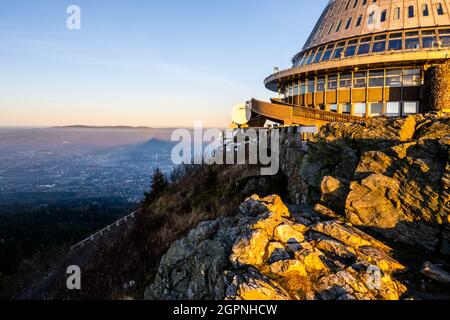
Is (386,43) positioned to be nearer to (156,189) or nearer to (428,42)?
(428,42)

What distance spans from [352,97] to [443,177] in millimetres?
19226

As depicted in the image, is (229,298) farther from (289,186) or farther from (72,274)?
(72,274)

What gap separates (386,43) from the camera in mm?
23422

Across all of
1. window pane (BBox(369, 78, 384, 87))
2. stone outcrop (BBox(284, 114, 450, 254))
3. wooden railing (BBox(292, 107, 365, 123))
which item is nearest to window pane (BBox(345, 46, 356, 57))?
window pane (BBox(369, 78, 384, 87))

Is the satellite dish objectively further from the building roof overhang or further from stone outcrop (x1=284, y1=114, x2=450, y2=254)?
stone outcrop (x1=284, y1=114, x2=450, y2=254)

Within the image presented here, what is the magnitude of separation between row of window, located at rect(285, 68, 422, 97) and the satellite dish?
6280 millimetres

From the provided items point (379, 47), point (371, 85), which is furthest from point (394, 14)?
point (371, 85)

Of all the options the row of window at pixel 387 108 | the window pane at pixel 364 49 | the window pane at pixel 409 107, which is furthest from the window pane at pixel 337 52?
the window pane at pixel 409 107

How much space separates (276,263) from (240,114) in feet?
83.7

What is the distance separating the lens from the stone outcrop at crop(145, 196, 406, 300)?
5.21 m

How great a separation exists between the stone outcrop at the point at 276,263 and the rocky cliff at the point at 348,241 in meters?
0.02

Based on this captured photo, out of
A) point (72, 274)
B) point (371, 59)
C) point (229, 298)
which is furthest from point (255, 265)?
point (371, 59)

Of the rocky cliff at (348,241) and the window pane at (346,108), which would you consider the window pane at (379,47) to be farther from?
the rocky cliff at (348,241)
